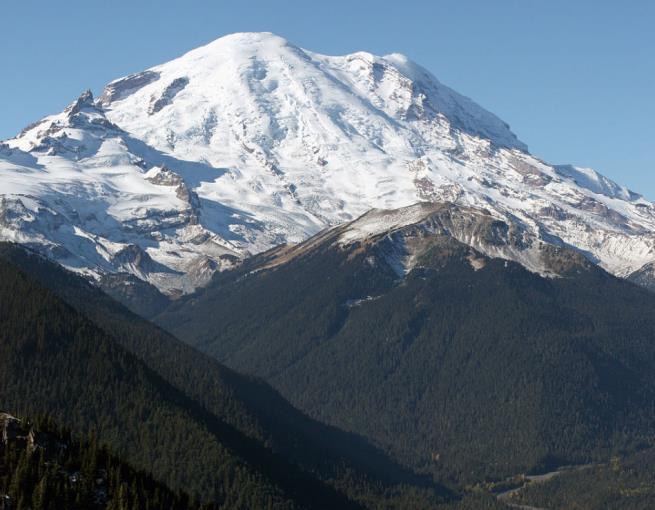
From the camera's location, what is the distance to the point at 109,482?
181 meters

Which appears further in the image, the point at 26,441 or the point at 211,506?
the point at 211,506

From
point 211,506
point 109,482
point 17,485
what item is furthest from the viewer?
point 211,506

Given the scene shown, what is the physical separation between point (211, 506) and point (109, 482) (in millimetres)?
19571

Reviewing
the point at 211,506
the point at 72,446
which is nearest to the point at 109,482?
the point at 72,446

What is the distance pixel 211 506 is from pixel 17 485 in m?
36.8

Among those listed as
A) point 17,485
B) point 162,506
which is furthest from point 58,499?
point 162,506

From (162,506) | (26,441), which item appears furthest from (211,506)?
(26,441)

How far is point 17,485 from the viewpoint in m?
166

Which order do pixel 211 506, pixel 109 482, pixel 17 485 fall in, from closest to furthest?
pixel 17 485 → pixel 109 482 → pixel 211 506

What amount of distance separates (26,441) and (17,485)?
9522 mm

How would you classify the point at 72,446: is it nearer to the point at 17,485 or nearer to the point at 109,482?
the point at 109,482

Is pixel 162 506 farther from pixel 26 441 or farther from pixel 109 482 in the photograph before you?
pixel 26 441

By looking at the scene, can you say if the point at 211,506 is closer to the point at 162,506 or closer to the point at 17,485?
the point at 162,506

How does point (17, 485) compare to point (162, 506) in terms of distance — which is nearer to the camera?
point (17, 485)
